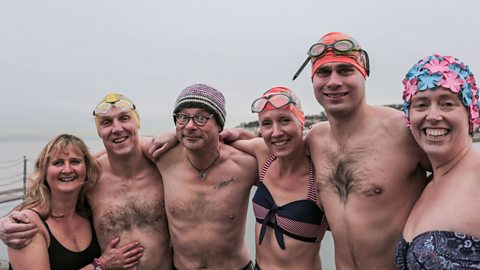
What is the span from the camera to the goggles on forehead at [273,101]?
2.80 metres

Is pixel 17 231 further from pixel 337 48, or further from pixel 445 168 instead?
pixel 445 168

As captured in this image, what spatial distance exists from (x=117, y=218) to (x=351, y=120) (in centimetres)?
220

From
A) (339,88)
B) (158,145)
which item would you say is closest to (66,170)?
(158,145)

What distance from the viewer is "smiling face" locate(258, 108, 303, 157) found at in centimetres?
277

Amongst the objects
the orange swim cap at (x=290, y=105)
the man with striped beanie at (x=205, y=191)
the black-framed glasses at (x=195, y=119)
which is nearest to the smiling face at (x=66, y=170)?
the man with striped beanie at (x=205, y=191)

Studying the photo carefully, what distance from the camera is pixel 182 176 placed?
129 inches

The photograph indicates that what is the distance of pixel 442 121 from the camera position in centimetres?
194

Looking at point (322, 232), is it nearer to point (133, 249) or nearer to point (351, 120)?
point (351, 120)

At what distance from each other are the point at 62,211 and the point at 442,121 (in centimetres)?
282

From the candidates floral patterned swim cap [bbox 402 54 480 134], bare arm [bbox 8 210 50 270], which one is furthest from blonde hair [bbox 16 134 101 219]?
floral patterned swim cap [bbox 402 54 480 134]

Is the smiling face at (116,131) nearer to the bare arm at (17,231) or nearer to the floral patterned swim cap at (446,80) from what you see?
the bare arm at (17,231)

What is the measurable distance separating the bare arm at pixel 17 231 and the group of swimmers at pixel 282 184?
0.03 feet

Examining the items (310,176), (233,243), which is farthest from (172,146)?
(310,176)

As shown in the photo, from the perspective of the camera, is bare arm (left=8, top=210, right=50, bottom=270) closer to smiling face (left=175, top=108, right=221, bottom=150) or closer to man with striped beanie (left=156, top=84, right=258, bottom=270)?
man with striped beanie (left=156, top=84, right=258, bottom=270)
